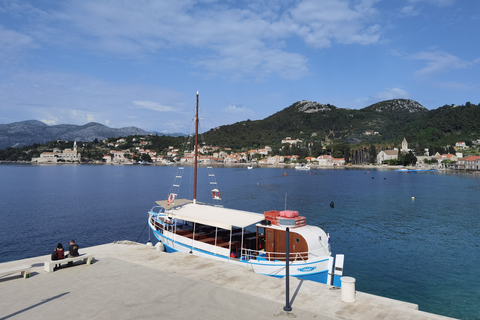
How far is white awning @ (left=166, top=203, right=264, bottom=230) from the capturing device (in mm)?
18891

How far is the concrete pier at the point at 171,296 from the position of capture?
34.6ft

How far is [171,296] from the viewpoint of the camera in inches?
475

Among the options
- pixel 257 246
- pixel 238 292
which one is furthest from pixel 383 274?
pixel 238 292

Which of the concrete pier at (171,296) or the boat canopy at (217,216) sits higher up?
the boat canopy at (217,216)

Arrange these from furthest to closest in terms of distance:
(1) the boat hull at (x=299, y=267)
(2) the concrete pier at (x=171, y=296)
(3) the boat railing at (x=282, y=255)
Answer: (3) the boat railing at (x=282, y=255), (1) the boat hull at (x=299, y=267), (2) the concrete pier at (x=171, y=296)

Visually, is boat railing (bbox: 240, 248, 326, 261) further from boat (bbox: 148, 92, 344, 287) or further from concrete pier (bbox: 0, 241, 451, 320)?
concrete pier (bbox: 0, 241, 451, 320)

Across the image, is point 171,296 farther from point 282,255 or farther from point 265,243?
point 265,243

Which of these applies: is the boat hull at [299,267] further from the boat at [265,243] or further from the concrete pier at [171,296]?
the concrete pier at [171,296]

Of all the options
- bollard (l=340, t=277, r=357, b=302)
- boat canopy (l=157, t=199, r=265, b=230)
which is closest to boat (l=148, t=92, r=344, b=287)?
boat canopy (l=157, t=199, r=265, b=230)

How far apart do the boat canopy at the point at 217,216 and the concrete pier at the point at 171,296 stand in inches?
122

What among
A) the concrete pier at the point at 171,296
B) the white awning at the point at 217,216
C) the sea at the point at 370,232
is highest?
the white awning at the point at 217,216

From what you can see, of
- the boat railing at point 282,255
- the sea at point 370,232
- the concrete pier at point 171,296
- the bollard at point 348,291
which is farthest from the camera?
the sea at point 370,232

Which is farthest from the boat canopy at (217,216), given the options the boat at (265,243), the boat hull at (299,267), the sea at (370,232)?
the sea at (370,232)

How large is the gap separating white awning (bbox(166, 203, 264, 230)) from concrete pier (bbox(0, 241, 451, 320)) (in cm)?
311
